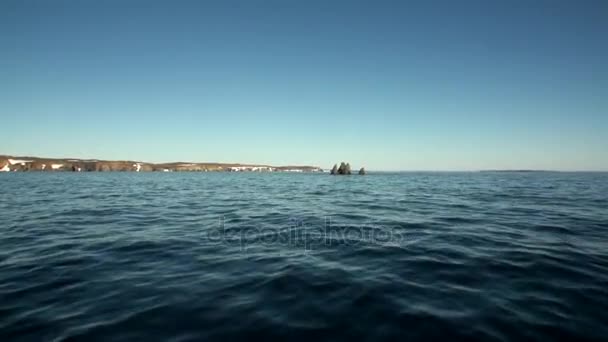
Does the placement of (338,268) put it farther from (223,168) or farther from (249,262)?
(223,168)

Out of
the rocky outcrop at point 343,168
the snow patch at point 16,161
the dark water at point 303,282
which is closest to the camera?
the dark water at point 303,282

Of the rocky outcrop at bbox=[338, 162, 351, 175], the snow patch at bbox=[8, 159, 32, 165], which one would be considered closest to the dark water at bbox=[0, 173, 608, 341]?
the rocky outcrop at bbox=[338, 162, 351, 175]

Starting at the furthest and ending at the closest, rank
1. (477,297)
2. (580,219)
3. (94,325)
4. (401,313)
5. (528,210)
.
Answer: (528,210)
(580,219)
(477,297)
(401,313)
(94,325)

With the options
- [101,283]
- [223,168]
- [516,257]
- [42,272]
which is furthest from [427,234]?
[223,168]

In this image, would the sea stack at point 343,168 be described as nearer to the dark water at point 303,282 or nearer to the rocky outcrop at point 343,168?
the rocky outcrop at point 343,168

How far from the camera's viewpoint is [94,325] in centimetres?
491

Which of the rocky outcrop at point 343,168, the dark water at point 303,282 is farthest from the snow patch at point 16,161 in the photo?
the dark water at point 303,282

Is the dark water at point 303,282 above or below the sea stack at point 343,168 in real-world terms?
below

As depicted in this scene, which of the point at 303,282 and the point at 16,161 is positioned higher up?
the point at 16,161

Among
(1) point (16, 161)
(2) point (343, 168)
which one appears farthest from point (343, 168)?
(1) point (16, 161)

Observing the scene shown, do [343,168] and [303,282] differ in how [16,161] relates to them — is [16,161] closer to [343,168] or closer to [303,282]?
[343,168]

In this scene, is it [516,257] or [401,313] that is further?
[516,257]

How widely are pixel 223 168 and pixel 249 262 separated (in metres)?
189

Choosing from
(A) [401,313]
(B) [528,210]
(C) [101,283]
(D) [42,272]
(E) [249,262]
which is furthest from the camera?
(B) [528,210]
